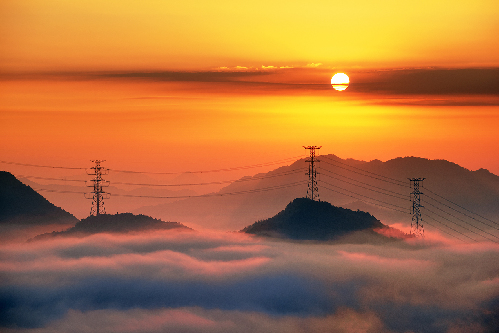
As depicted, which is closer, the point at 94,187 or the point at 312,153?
the point at 312,153

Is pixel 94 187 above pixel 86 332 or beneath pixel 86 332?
above

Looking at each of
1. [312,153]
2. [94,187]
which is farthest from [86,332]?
[312,153]

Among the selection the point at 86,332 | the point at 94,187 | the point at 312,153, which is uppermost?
the point at 312,153

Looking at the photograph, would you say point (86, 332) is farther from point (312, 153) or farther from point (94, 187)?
point (312, 153)

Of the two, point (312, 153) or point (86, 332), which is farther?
point (86, 332)

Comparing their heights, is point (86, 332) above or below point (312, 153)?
below

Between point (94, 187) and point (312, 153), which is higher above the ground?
point (312, 153)
